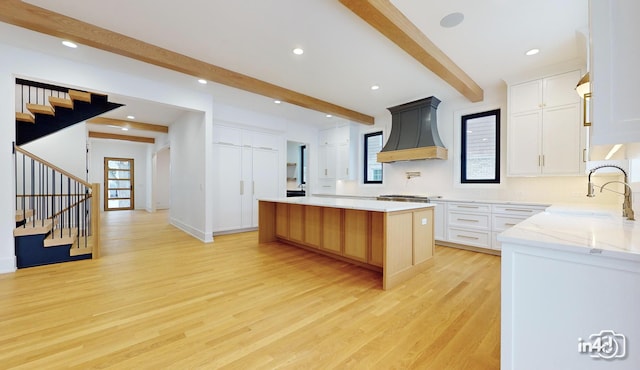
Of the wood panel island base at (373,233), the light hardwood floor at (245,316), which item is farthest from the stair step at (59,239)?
the wood panel island base at (373,233)

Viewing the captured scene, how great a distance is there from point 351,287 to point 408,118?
3.66m

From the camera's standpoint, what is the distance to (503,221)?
3785 mm

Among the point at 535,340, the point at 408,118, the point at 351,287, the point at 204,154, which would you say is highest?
the point at 408,118

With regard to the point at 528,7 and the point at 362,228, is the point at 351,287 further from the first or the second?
the point at 528,7

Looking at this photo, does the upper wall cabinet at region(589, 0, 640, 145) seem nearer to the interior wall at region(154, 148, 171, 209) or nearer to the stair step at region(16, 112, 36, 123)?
the stair step at region(16, 112, 36, 123)

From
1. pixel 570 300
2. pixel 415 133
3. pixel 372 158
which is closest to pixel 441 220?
pixel 415 133

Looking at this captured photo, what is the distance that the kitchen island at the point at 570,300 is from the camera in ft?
3.00

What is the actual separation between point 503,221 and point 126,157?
1232 centimetres

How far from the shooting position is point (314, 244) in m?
3.88

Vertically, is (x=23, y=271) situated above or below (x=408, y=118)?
below

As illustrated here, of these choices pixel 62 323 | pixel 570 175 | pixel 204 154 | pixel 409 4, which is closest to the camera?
pixel 62 323

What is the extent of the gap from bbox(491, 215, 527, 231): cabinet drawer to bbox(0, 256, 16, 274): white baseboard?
21.2 ft

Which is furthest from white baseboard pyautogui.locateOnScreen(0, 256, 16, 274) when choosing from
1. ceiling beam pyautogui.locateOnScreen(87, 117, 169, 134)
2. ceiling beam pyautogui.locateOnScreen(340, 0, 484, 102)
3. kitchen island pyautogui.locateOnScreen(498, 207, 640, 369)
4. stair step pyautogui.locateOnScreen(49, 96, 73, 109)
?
kitchen island pyautogui.locateOnScreen(498, 207, 640, 369)

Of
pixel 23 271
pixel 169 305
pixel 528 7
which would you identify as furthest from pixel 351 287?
pixel 23 271
